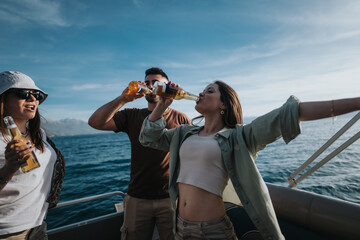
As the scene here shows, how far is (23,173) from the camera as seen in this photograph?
1.61 metres

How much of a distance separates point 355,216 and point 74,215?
9.46 metres

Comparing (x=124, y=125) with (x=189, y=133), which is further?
(x=124, y=125)

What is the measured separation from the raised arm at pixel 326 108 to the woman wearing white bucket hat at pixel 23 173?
1.88 metres

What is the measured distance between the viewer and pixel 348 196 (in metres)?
8.30

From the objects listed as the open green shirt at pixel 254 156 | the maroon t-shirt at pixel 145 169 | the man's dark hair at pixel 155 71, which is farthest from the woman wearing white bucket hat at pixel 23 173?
the man's dark hair at pixel 155 71

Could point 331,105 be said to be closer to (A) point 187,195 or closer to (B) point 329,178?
(A) point 187,195

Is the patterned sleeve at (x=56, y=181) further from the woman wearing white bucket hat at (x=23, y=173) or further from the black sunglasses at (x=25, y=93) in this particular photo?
the black sunglasses at (x=25, y=93)

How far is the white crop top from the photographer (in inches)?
65.5

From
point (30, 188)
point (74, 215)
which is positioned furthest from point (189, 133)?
point (74, 215)

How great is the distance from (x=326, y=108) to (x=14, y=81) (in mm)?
2288

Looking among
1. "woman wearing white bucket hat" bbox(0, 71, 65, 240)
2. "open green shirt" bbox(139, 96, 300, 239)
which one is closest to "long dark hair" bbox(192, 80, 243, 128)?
"open green shirt" bbox(139, 96, 300, 239)

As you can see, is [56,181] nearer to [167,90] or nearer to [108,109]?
[108,109]

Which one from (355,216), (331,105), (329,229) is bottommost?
(329,229)

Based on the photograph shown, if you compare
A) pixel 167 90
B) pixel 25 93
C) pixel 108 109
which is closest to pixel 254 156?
pixel 167 90
